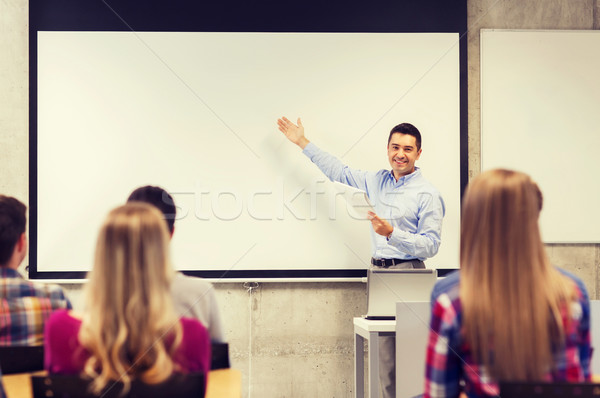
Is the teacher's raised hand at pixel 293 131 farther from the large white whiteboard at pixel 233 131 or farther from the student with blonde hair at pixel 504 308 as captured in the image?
the student with blonde hair at pixel 504 308

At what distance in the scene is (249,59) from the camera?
3.88 meters


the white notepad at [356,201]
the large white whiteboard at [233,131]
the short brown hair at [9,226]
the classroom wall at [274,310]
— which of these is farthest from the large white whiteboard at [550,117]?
the short brown hair at [9,226]

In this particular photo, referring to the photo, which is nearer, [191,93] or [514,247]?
[514,247]

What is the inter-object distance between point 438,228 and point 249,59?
171 cm

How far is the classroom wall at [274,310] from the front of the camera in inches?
152

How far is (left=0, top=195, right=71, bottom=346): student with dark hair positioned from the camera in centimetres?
180

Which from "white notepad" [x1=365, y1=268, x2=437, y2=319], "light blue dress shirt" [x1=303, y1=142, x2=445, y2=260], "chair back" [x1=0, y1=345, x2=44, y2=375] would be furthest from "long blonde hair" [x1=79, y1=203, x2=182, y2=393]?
"light blue dress shirt" [x1=303, y1=142, x2=445, y2=260]

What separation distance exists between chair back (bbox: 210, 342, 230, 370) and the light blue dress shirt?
5.73ft

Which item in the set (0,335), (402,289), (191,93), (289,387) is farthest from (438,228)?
(0,335)

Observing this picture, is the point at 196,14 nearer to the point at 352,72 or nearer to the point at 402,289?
the point at 352,72

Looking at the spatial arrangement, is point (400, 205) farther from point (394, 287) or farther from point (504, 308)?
point (504, 308)

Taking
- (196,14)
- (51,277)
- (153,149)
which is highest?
(196,14)

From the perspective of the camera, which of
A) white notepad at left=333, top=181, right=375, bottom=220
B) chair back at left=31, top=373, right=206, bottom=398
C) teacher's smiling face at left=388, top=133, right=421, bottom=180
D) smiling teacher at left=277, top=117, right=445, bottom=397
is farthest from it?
teacher's smiling face at left=388, top=133, right=421, bottom=180

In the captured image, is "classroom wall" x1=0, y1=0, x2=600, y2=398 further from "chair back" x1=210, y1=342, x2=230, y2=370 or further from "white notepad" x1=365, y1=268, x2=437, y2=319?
"chair back" x1=210, y1=342, x2=230, y2=370
